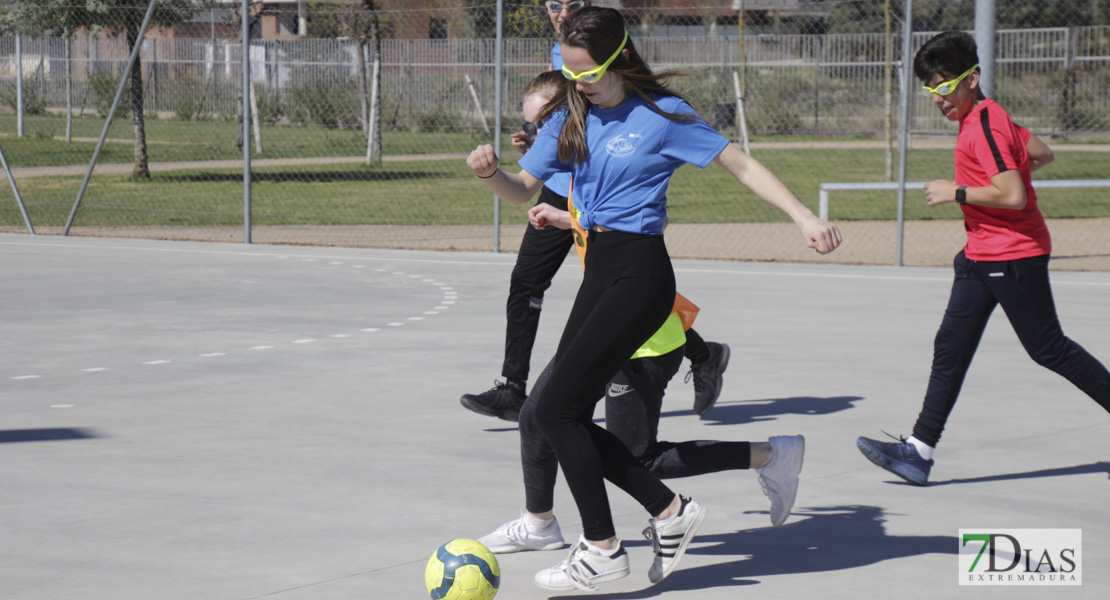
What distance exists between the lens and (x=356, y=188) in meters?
21.3

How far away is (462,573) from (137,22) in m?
19.1

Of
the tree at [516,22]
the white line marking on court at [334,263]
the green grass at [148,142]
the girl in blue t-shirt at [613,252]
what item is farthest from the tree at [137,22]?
the girl in blue t-shirt at [613,252]

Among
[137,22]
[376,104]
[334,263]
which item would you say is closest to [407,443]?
[334,263]

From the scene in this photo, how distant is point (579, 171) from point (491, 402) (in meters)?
2.35

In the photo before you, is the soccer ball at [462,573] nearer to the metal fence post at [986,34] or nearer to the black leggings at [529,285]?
the black leggings at [529,285]

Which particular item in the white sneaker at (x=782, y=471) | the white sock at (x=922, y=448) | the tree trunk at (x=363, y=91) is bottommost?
the white sock at (x=922, y=448)

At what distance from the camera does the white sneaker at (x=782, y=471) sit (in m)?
4.54

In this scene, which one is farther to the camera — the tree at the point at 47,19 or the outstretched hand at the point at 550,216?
the tree at the point at 47,19

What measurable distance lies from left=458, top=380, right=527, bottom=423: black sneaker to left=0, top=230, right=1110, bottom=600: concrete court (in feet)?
0.38

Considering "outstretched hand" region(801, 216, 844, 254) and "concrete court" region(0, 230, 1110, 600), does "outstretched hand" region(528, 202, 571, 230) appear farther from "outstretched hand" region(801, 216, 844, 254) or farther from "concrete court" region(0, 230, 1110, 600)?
"concrete court" region(0, 230, 1110, 600)

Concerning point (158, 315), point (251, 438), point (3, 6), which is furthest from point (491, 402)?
point (3, 6)

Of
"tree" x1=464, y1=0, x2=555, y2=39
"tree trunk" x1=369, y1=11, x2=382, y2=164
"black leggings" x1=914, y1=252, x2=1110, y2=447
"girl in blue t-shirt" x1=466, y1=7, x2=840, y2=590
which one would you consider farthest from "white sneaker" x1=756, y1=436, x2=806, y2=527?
"tree trunk" x1=369, y1=11, x2=382, y2=164

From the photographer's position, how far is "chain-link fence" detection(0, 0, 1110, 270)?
17.4 m

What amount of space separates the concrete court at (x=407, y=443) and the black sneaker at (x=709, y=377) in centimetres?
12
